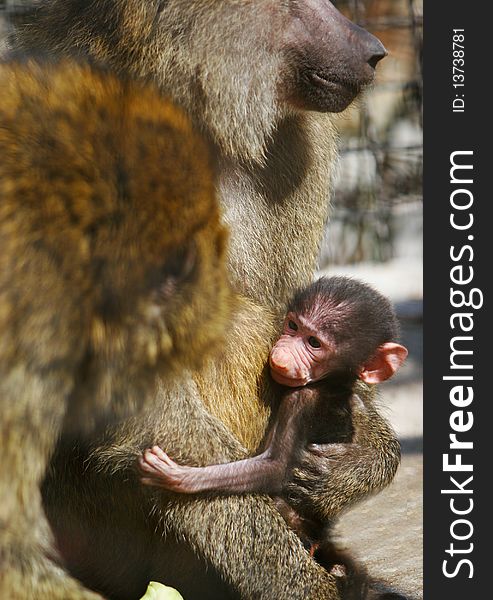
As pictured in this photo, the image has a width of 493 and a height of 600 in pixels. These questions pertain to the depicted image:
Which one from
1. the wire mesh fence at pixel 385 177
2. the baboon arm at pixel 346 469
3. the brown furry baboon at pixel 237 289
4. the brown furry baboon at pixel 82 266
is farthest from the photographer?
the wire mesh fence at pixel 385 177

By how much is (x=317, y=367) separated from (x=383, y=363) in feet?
0.95

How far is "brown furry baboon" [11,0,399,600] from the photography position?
3.53m

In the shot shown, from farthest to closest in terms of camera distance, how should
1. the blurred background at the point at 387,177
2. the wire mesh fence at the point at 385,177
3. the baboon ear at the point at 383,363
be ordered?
the wire mesh fence at the point at 385,177
the blurred background at the point at 387,177
the baboon ear at the point at 383,363

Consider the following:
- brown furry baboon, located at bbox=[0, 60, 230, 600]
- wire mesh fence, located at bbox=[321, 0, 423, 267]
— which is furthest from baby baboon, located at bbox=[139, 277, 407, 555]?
wire mesh fence, located at bbox=[321, 0, 423, 267]

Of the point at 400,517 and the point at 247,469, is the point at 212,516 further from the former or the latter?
the point at 400,517

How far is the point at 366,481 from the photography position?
13.3 ft

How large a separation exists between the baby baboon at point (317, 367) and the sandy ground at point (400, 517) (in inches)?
13.6

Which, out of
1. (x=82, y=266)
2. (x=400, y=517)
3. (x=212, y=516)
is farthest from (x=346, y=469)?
(x=82, y=266)

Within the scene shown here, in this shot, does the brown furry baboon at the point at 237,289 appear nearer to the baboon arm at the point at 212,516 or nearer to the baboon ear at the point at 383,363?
the baboon arm at the point at 212,516

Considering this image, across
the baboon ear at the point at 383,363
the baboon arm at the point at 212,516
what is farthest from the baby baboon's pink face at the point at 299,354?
the baboon arm at the point at 212,516

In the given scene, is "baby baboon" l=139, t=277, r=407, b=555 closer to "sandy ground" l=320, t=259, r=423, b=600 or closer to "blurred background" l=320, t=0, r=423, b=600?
"sandy ground" l=320, t=259, r=423, b=600

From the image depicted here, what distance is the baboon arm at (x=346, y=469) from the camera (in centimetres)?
394

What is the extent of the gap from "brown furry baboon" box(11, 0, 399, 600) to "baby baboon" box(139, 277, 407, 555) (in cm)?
6

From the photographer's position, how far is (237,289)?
3.93 metres
